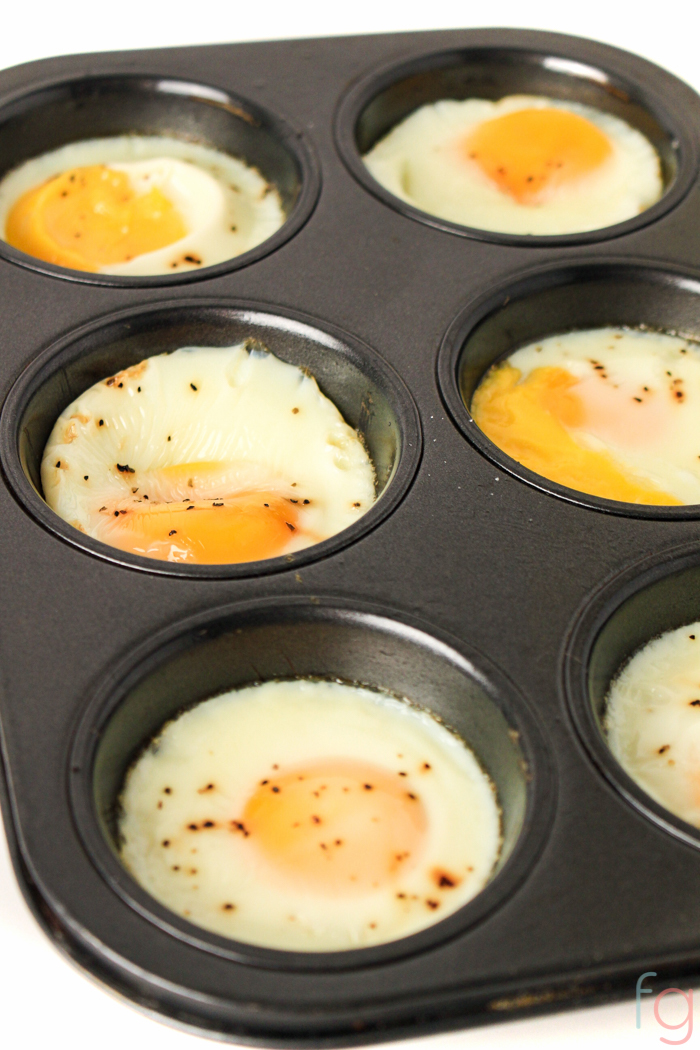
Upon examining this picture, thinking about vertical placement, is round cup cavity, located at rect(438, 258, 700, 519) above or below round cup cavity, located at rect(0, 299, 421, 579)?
above

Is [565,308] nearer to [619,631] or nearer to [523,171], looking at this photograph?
[523,171]

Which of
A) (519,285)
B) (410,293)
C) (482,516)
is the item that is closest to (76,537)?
(482,516)

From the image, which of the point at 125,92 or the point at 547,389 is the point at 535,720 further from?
the point at 125,92

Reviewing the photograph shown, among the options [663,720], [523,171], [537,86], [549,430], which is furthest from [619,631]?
[537,86]

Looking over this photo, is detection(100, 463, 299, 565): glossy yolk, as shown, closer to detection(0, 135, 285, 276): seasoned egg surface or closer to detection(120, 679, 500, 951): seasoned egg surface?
detection(120, 679, 500, 951): seasoned egg surface

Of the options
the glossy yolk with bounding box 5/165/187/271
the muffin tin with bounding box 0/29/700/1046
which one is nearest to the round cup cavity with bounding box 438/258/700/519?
the muffin tin with bounding box 0/29/700/1046

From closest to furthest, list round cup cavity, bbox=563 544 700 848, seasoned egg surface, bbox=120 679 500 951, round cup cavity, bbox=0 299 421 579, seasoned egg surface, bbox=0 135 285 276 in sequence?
1. seasoned egg surface, bbox=120 679 500 951
2. round cup cavity, bbox=563 544 700 848
3. round cup cavity, bbox=0 299 421 579
4. seasoned egg surface, bbox=0 135 285 276

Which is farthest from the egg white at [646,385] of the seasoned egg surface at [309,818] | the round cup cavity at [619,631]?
the seasoned egg surface at [309,818]
